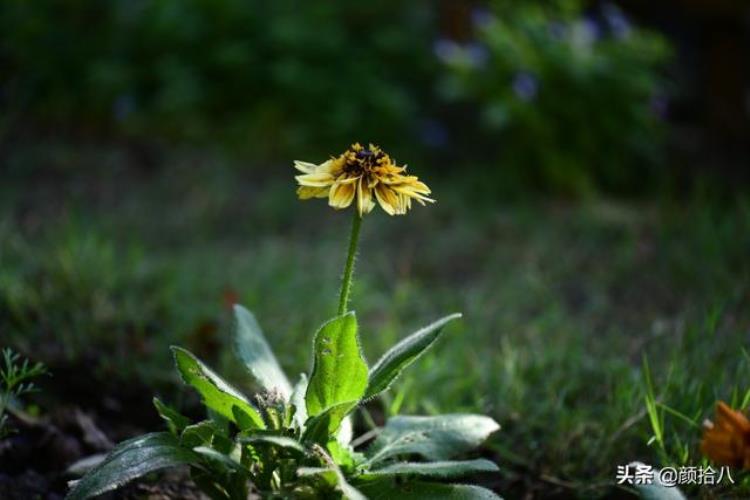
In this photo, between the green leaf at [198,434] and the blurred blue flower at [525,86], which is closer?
the green leaf at [198,434]

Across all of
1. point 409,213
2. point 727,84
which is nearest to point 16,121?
point 409,213

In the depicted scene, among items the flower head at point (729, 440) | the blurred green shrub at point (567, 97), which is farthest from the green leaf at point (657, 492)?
the blurred green shrub at point (567, 97)

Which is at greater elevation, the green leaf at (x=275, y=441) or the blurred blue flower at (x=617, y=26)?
the blurred blue flower at (x=617, y=26)

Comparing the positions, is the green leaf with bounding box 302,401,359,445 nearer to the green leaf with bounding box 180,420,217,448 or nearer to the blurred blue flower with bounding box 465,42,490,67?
the green leaf with bounding box 180,420,217,448

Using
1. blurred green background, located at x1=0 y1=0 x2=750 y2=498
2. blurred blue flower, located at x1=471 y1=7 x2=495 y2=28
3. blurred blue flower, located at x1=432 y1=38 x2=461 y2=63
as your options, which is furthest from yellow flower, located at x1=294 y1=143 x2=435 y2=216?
blurred blue flower, located at x1=471 y1=7 x2=495 y2=28

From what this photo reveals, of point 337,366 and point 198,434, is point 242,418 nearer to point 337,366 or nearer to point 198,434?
point 198,434

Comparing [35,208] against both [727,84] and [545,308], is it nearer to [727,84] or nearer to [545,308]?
[545,308]

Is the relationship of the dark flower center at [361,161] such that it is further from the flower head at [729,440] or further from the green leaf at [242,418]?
the flower head at [729,440]
